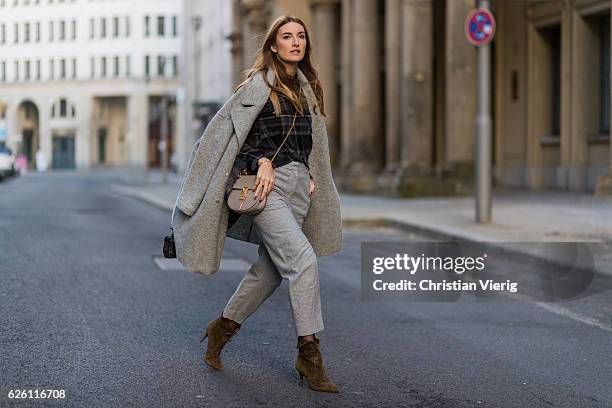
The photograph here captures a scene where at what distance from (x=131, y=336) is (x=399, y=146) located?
1991 centimetres

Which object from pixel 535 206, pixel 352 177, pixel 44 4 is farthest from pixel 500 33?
pixel 44 4

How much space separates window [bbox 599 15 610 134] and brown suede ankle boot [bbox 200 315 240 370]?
1875cm

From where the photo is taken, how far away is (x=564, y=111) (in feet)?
80.1

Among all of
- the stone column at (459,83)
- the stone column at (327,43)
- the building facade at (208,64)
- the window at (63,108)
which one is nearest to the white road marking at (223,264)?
the stone column at (459,83)

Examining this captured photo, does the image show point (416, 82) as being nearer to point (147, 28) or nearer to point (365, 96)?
point (365, 96)

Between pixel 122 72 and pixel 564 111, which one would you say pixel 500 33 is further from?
pixel 122 72

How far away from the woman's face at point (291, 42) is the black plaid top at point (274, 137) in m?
0.20

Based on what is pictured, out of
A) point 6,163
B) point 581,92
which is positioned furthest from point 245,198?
point 6,163

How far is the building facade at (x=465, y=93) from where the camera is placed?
23.6 meters

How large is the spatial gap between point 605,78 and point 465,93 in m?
2.94

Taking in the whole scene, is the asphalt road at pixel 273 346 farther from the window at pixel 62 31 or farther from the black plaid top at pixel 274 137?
the window at pixel 62 31

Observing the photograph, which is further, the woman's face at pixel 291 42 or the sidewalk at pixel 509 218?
the sidewalk at pixel 509 218

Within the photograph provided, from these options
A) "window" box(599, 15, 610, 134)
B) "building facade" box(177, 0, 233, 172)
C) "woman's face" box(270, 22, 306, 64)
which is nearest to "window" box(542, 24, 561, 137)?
"window" box(599, 15, 610, 134)

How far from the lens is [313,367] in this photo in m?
5.36
